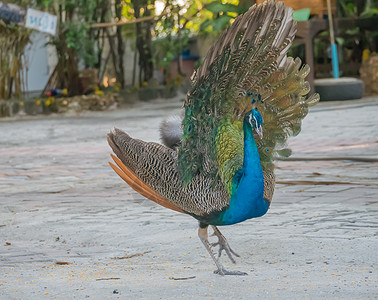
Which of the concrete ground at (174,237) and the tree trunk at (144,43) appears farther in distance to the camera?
the tree trunk at (144,43)

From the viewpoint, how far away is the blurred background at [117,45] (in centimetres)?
1764

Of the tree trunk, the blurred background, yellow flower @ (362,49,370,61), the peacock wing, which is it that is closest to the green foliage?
the blurred background

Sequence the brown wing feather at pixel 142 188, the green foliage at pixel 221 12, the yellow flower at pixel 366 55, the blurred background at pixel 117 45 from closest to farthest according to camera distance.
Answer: the brown wing feather at pixel 142 188 → the green foliage at pixel 221 12 → the blurred background at pixel 117 45 → the yellow flower at pixel 366 55

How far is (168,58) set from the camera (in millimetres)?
21328

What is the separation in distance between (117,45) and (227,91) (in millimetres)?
17802

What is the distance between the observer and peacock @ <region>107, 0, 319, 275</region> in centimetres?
411

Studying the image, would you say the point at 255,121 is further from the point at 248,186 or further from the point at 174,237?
the point at 174,237

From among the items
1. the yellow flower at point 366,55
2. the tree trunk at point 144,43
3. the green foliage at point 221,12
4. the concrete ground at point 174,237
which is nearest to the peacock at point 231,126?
the concrete ground at point 174,237

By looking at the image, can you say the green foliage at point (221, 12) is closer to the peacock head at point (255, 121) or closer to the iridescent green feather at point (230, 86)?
the iridescent green feather at point (230, 86)

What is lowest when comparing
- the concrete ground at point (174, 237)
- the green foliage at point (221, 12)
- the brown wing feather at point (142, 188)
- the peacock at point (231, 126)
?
the concrete ground at point (174, 237)

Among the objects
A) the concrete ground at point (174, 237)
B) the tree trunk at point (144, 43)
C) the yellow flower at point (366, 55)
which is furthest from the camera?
the tree trunk at point (144, 43)

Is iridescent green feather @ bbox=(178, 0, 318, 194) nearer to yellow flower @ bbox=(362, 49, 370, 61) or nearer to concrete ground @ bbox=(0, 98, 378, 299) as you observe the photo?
concrete ground @ bbox=(0, 98, 378, 299)

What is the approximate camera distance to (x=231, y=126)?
14.2 feet

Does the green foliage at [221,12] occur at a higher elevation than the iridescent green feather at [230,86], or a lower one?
higher
